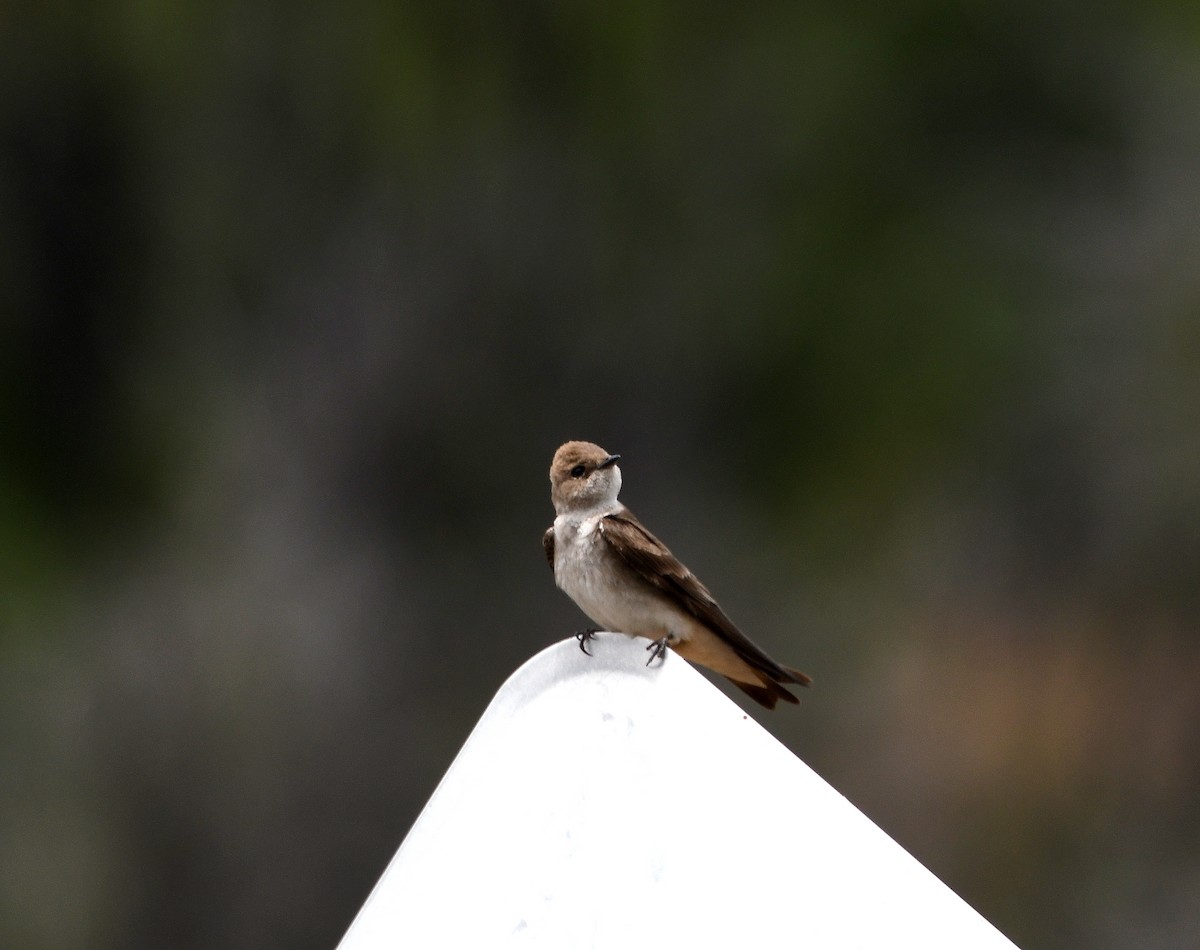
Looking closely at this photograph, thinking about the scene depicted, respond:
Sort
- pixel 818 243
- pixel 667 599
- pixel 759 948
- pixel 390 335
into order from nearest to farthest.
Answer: pixel 759 948 → pixel 667 599 → pixel 390 335 → pixel 818 243

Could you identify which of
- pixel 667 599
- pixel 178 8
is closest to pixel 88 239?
pixel 178 8

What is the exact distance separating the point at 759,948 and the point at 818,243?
263cm

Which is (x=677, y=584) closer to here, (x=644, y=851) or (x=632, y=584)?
(x=632, y=584)

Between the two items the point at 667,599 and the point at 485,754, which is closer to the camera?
the point at 485,754

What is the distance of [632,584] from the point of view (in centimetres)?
132

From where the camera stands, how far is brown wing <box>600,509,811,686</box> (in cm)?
128

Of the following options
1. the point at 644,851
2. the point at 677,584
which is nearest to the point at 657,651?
the point at 644,851

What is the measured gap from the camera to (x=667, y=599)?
130cm

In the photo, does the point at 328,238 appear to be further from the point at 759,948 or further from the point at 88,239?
the point at 759,948

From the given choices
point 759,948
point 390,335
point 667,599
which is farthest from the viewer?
point 390,335

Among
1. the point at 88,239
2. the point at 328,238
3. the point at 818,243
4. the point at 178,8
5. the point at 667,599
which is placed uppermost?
the point at 818,243

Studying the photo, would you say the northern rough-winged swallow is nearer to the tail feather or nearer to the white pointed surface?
the tail feather

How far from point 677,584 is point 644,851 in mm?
596

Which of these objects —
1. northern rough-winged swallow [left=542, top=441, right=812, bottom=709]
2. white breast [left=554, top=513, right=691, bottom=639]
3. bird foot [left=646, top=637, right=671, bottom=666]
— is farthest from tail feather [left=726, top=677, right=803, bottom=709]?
bird foot [left=646, top=637, right=671, bottom=666]
